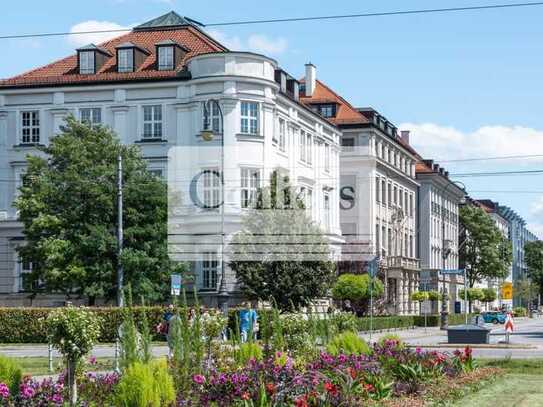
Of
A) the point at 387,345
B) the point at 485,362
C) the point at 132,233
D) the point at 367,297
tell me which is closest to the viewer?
the point at 387,345

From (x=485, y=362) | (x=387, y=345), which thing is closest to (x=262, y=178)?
(x=485, y=362)

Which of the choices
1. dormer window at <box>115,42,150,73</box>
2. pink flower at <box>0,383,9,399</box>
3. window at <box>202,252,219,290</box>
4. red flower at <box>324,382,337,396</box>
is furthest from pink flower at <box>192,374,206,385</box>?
dormer window at <box>115,42,150,73</box>

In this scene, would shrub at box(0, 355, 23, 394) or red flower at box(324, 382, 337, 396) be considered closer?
shrub at box(0, 355, 23, 394)

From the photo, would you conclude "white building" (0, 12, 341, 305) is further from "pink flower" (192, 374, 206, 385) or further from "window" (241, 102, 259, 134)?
"pink flower" (192, 374, 206, 385)

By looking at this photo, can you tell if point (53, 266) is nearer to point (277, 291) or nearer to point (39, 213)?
point (39, 213)

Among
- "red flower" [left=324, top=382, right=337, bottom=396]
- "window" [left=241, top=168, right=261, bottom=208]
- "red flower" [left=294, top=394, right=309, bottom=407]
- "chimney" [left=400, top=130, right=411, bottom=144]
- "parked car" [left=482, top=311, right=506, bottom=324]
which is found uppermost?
"chimney" [left=400, top=130, right=411, bottom=144]

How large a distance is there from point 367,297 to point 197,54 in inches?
739

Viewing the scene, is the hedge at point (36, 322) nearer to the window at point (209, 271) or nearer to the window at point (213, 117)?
the window at point (209, 271)

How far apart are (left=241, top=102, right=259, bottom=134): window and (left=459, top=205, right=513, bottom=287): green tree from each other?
72.6 m

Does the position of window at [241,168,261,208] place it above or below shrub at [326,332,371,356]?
above

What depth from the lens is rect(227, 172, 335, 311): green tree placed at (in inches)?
1955

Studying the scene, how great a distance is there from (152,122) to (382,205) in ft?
104

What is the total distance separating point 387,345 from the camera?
19609 millimetres

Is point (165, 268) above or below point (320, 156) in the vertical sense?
below
